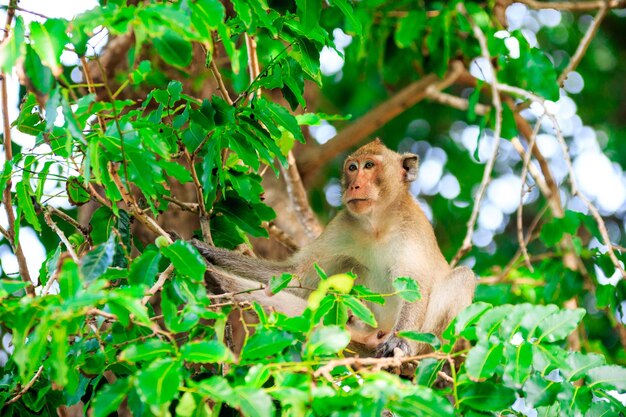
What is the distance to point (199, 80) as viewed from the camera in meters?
7.29

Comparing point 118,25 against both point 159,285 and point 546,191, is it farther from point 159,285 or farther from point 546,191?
point 546,191

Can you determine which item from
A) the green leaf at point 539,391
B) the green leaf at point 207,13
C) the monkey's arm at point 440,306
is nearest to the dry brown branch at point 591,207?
the monkey's arm at point 440,306

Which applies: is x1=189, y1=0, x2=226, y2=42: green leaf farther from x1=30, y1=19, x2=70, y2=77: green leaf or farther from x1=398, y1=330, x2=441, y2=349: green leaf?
x1=398, y1=330, x2=441, y2=349: green leaf

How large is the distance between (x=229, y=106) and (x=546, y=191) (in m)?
3.92

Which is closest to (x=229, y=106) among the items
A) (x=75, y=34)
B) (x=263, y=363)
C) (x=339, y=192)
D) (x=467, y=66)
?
(x=75, y=34)

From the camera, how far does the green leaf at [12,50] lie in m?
2.95

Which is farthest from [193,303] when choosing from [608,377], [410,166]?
[410,166]

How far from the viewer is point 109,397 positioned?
284cm

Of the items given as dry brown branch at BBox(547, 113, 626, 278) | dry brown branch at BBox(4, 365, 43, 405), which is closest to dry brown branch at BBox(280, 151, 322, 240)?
dry brown branch at BBox(547, 113, 626, 278)

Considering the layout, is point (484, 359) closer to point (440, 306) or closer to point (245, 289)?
point (245, 289)

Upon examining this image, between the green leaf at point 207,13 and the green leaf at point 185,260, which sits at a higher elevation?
the green leaf at point 207,13

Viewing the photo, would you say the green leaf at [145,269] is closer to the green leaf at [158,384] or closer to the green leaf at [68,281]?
the green leaf at [68,281]

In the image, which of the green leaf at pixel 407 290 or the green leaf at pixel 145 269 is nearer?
the green leaf at pixel 145 269

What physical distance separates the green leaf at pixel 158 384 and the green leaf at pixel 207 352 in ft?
0.24
